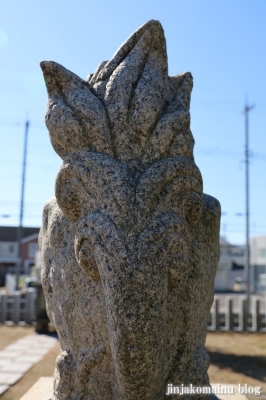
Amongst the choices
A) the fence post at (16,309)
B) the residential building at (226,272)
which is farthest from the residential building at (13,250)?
the fence post at (16,309)

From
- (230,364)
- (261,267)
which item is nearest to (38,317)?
(230,364)

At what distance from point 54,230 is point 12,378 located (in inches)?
154

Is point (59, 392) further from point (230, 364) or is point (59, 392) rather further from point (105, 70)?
point (230, 364)

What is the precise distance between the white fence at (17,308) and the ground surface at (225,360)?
464 mm

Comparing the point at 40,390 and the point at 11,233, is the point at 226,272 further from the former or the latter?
the point at 40,390

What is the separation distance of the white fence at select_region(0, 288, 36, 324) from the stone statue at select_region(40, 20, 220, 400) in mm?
8178

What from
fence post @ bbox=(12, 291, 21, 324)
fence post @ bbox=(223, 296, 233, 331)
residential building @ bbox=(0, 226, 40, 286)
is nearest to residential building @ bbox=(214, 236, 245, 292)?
fence post @ bbox=(223, 296, 233, 331)

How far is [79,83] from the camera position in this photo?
2.48 m

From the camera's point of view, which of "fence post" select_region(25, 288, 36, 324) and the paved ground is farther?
"fence post" select_region(25, 288, 36, 324)

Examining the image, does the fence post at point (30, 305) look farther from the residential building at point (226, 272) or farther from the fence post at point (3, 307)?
the residential building at point (226, 272)

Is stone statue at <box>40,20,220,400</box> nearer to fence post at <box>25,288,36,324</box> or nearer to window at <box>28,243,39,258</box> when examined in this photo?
fence post at <box>25,288,36,324</box>

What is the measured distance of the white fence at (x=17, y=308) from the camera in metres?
10.2

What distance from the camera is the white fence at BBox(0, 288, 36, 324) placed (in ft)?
33.5

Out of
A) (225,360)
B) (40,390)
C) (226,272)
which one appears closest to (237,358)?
(225,360)
